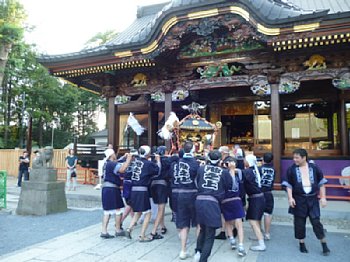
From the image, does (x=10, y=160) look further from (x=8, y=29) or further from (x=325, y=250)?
(x=325, y=250)

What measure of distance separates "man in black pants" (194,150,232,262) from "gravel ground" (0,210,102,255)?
3311 millimetres

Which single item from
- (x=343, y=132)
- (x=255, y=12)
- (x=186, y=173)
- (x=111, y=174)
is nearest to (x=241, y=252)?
(x=186, y=173)

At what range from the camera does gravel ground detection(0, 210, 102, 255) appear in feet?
18.1

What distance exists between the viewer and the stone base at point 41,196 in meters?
7.90

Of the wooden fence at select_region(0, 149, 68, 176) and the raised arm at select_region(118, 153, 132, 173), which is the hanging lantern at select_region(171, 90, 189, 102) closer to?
the raised arm at select_region(118, 153, 132, 173)

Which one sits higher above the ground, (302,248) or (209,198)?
(209,198)

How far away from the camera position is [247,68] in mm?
9469

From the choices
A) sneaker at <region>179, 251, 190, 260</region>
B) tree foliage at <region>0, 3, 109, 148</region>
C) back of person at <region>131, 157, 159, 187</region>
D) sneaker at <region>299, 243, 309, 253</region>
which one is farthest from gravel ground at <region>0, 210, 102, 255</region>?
tree foliage at <region>0, 3, 109, 148</region>

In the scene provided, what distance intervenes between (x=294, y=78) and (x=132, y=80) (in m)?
5.85

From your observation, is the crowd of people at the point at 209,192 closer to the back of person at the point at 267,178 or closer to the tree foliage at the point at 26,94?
the back of person at the point at 267,178

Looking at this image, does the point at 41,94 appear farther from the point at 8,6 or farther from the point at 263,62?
the point at 263,62

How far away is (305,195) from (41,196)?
21.9 ft

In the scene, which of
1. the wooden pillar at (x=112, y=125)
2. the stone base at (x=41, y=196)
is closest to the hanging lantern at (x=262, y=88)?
the wooden pillar at (x=112, y=125)

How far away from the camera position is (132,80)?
1131 cm
